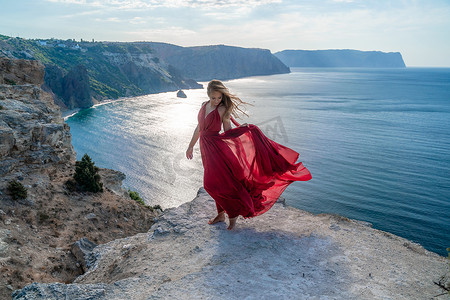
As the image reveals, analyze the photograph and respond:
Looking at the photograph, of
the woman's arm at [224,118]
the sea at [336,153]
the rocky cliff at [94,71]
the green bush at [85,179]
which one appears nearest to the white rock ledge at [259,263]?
the woman's arm at [224,118]

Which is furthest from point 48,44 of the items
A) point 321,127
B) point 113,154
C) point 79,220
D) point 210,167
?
point 210,167

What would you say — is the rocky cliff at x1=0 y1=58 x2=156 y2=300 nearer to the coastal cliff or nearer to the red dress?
the coastal cliff

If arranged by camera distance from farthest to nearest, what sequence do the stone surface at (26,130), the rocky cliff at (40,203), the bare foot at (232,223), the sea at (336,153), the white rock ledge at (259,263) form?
the sea at (336,153), the stone surface at (26,130), the rocky cliff at (40,203), the bare foot at (232,223), the white rock ledge at (259,263)

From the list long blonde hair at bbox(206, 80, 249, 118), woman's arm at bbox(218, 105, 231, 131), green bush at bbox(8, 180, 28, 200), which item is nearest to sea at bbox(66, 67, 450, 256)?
long blonde hair at bbox(206, 80, 249, 118)

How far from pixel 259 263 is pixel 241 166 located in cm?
193

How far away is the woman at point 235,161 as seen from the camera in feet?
20.4

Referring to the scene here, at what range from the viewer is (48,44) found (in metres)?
122

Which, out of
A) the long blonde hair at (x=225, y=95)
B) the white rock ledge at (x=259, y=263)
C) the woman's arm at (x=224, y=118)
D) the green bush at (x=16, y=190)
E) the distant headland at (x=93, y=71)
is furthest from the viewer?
the distant headland at (x=93, y=71)

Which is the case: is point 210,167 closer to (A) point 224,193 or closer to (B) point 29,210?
(A) point 224,193

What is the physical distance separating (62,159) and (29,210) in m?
5.66

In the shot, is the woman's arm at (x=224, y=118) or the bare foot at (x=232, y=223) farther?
the bare foot at (x=232, y=223)

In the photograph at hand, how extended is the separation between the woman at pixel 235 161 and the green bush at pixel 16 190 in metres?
8.96

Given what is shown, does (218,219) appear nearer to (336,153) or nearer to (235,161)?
(235,161)

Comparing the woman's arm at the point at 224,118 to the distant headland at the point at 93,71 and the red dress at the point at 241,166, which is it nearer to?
the red dress at the point at 241,166
